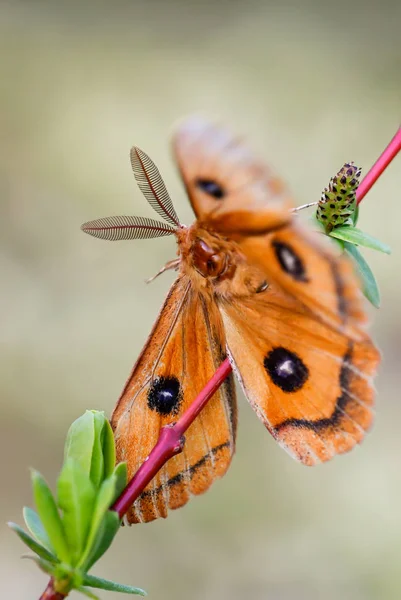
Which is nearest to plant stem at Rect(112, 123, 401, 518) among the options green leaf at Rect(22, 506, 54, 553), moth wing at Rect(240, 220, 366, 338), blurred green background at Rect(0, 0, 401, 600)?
green leaf at Rect(22, 506, 54, 553)

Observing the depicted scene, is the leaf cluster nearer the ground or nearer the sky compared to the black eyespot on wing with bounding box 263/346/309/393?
nearer the sky

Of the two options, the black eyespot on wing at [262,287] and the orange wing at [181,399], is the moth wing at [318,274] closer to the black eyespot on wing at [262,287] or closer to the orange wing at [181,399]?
the black eyespot on wing at [262,287]

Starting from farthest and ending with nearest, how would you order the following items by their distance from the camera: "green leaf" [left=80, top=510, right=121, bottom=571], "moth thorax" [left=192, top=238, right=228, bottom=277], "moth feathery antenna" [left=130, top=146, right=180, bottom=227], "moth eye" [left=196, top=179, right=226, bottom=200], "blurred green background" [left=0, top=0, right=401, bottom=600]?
1. "blurred green background" [left=0, top=0, right=401, bottom=600]
2. "moth thorax" [left=192, top=238, right=228, bottom=277]
3. "moth feathery antenna" [left=130, top=146, right=180, bottom=227]
4. "moth eye" [left=196, top=179, right=226, bottom=200]
5. "green leaf" [left=80, top=510, right=121, bottom=571]

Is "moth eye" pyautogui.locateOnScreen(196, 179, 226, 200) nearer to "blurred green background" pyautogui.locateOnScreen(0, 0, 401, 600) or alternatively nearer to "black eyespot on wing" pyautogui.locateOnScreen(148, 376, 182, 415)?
"black eyespot on wing" pyautogui.locateOnScreen(148, 376, 182, 415)

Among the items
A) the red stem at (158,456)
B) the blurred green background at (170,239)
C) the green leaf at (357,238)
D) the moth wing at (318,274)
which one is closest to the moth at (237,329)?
the moth wing at (318,274)

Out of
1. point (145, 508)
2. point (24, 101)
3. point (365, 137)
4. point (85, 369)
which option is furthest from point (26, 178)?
point (145, 508)

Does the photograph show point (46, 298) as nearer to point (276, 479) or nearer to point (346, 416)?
point (276, 479)
